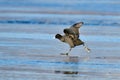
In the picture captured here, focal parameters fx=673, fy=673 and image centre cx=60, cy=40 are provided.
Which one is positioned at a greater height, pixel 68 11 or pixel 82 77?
pixel 68 11

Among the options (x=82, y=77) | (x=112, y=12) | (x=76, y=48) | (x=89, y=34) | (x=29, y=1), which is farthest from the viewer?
(x=29, y=1)

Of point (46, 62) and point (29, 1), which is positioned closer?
point (46, 62)

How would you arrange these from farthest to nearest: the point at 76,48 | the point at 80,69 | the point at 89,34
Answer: the point at 89,34 < the point at 76,48 < the point at 80,69

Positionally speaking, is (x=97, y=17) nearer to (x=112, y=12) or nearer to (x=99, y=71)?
(x=112, y=12)

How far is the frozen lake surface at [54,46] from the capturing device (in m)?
12.8

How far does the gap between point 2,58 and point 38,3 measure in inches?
806

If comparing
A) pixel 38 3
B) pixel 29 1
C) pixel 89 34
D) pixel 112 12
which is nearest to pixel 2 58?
pixel 89 34

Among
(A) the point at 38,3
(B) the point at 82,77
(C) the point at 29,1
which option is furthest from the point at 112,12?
(B) the point at 82,77

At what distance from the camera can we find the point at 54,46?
1725 centimetres

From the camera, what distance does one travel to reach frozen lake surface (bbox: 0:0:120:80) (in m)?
12.8

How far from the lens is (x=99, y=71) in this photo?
13047 mm

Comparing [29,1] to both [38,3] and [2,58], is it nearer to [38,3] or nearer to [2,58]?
[38,3]

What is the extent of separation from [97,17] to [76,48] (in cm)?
913

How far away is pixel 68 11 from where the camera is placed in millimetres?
29375
